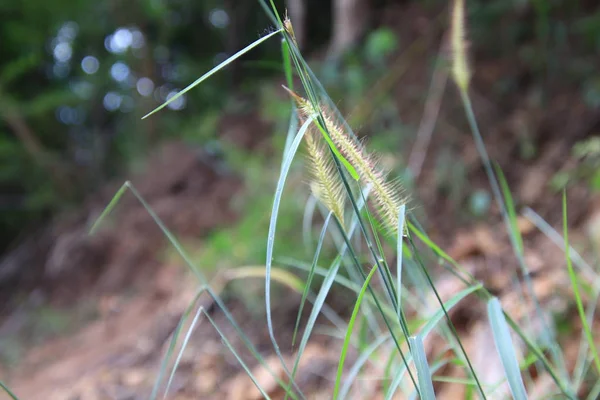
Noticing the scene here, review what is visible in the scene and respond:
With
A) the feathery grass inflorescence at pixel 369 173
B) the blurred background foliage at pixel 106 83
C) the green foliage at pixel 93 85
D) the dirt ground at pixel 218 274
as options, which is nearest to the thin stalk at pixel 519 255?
the dirt ground at pixel 218 274

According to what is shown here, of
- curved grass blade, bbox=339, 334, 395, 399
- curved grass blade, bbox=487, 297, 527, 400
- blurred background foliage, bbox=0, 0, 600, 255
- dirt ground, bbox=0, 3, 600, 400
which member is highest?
blurred background foliage, bbox=0, 0, 600, 255

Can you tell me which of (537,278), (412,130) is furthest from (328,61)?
(537,278)

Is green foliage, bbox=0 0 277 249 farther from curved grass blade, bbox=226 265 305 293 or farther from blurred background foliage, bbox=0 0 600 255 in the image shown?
curved grass blade, bbox=226 265 305 293

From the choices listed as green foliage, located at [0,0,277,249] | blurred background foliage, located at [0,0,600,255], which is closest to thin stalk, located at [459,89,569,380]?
blurred background foliage, located at [0,0,600,255]

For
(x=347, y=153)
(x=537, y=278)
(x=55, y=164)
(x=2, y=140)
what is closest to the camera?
(x=347, y=153)

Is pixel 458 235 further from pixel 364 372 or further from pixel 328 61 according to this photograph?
pixel 328 61

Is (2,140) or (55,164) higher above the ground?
(2,140)

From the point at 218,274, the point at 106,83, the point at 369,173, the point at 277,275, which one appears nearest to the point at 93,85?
the point at 106,83
